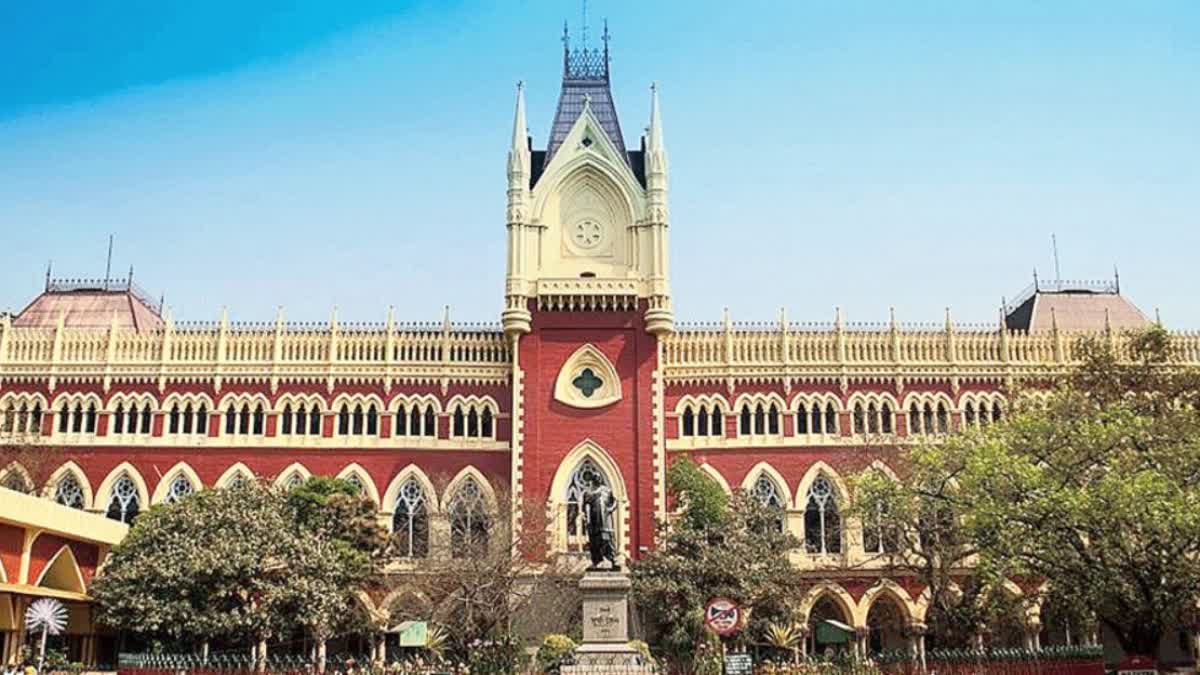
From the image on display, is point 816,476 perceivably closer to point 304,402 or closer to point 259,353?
point 304,402

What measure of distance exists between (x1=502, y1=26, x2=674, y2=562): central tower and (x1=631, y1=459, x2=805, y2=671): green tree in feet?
13.3

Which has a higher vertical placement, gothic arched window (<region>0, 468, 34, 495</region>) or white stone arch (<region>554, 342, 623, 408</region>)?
white stone arch (<region>554, 342, 623, 408</region>)

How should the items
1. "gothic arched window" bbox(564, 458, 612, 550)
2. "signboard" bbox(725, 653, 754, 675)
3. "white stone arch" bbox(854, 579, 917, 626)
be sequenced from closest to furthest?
"signboard" bbox(725, 653, 754, 675) < "white stone arch" bbox(854, 579, 917, 626) < "gothic arched window" bbox(564, 458, 612, 550)

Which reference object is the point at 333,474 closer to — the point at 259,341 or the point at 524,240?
the point at 259,341

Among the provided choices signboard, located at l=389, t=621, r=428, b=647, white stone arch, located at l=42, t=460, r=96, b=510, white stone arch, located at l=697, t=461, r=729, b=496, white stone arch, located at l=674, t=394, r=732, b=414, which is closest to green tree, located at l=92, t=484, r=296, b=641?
signboard, located at l=389, t=621, r=428, b=647

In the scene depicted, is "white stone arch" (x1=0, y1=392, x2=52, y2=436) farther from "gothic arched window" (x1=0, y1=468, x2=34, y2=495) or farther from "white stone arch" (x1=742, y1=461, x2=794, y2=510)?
"white stone arch" (x1=742, y1=461, x2=794, y2=510)

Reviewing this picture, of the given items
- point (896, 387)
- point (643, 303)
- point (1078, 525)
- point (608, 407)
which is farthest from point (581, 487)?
point (1078, 525)

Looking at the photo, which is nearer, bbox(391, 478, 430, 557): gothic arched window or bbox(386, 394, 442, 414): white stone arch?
bbox(391, 478, 430, 557): gothic arched window

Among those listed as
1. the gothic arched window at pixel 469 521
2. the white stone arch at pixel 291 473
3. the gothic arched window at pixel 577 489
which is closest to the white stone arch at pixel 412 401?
the gothic arched window at pixel 469 521

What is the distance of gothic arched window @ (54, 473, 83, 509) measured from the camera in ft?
168

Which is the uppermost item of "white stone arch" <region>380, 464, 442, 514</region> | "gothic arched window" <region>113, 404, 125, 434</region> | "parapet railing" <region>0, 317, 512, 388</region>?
"parapet railing" <region>0, 317, 512, 388</region>

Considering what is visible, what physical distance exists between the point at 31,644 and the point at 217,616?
712cm

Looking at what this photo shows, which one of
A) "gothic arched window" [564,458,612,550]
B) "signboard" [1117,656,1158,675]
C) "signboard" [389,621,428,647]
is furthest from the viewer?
"gothic arched window" [564,458,612,550]

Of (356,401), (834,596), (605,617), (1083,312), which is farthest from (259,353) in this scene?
(1083,312)
